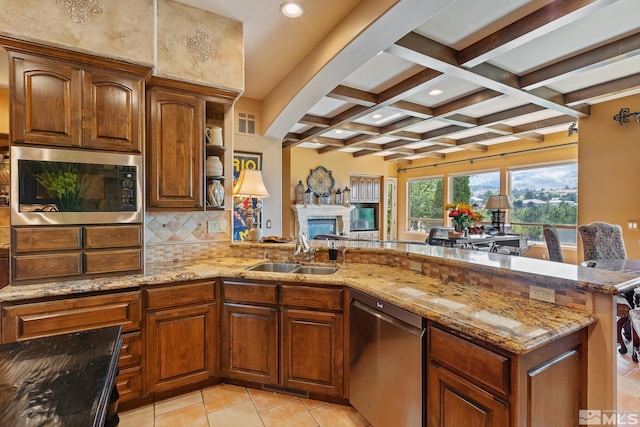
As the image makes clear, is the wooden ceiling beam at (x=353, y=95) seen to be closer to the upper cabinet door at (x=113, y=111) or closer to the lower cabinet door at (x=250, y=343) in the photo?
the upper cabinet door at (x=113, y=111)

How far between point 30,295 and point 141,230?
713mm

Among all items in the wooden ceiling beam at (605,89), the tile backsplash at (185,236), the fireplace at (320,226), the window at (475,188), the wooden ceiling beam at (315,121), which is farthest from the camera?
the fireplace at (320,226)

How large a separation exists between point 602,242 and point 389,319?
133 inches

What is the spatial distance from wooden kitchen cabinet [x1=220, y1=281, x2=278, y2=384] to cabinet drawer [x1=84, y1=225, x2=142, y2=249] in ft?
2.50

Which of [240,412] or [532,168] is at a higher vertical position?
[532,168]

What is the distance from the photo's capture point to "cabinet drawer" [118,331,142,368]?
2.04m

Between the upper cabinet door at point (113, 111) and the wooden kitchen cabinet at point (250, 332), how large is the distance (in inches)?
52.1

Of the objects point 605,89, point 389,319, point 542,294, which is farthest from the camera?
point 605,89

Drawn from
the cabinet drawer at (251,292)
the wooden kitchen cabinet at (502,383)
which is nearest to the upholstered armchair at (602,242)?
the wooden kitchen cabinet at (502,383)

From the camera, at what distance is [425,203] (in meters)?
9.05

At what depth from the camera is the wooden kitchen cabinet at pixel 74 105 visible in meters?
1.91

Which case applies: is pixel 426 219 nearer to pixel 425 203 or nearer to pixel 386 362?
pixel 425 203

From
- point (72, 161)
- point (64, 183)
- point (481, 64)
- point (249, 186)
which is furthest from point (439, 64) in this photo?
point (64, 183)

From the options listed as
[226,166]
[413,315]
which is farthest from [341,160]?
[413,315]
